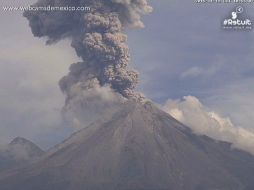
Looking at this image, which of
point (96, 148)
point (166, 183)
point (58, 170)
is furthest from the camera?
point (96, 148)

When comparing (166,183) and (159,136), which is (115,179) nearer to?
(166,183)

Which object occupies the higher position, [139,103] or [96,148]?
[139,103]

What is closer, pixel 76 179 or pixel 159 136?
pixel 76 179

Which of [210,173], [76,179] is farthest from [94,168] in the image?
[210,173]

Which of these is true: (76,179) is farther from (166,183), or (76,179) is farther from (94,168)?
(166,183)

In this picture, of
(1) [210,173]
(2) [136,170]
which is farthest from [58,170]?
(1) [210,173]

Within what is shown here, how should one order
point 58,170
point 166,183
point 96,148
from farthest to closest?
point 96,148 → point 58,170 → point 166,183

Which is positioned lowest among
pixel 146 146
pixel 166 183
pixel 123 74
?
pixel 166 183
